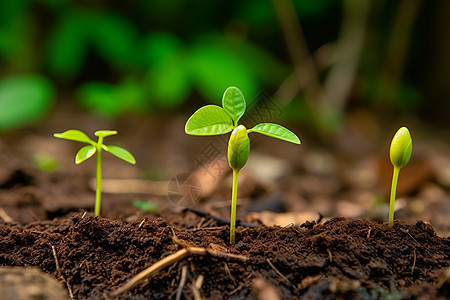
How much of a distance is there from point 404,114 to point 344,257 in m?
3.52

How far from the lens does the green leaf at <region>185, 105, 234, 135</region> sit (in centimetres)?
99

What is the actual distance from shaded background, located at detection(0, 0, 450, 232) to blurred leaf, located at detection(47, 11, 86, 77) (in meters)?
0.01

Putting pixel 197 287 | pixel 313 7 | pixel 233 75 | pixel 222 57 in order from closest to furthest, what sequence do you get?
1. pixel 197 287
2. pixel 233 75
3. pixel 222 57
4. pixel 313 7

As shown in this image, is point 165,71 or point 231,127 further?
point 165,71

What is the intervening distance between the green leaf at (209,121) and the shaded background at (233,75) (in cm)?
161

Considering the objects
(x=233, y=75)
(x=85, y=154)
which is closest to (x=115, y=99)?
(x=233, y=75)

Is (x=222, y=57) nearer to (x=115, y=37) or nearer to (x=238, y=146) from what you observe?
(x=115, y=37)

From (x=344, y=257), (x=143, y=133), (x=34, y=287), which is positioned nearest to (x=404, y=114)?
(x=143, y=133)

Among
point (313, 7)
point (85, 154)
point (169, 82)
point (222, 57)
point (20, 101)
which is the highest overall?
point (313, 7)

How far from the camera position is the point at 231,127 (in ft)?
3.39

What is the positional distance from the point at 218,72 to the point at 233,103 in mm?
2397

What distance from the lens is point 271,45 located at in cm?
439

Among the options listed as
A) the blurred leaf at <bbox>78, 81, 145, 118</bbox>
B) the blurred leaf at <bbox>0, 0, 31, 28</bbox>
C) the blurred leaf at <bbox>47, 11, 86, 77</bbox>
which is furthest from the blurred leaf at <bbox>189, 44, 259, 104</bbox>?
the blurred leaf at <bbox>0, 0, 31, 28</bbox>

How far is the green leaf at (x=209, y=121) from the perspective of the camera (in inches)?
38.9
